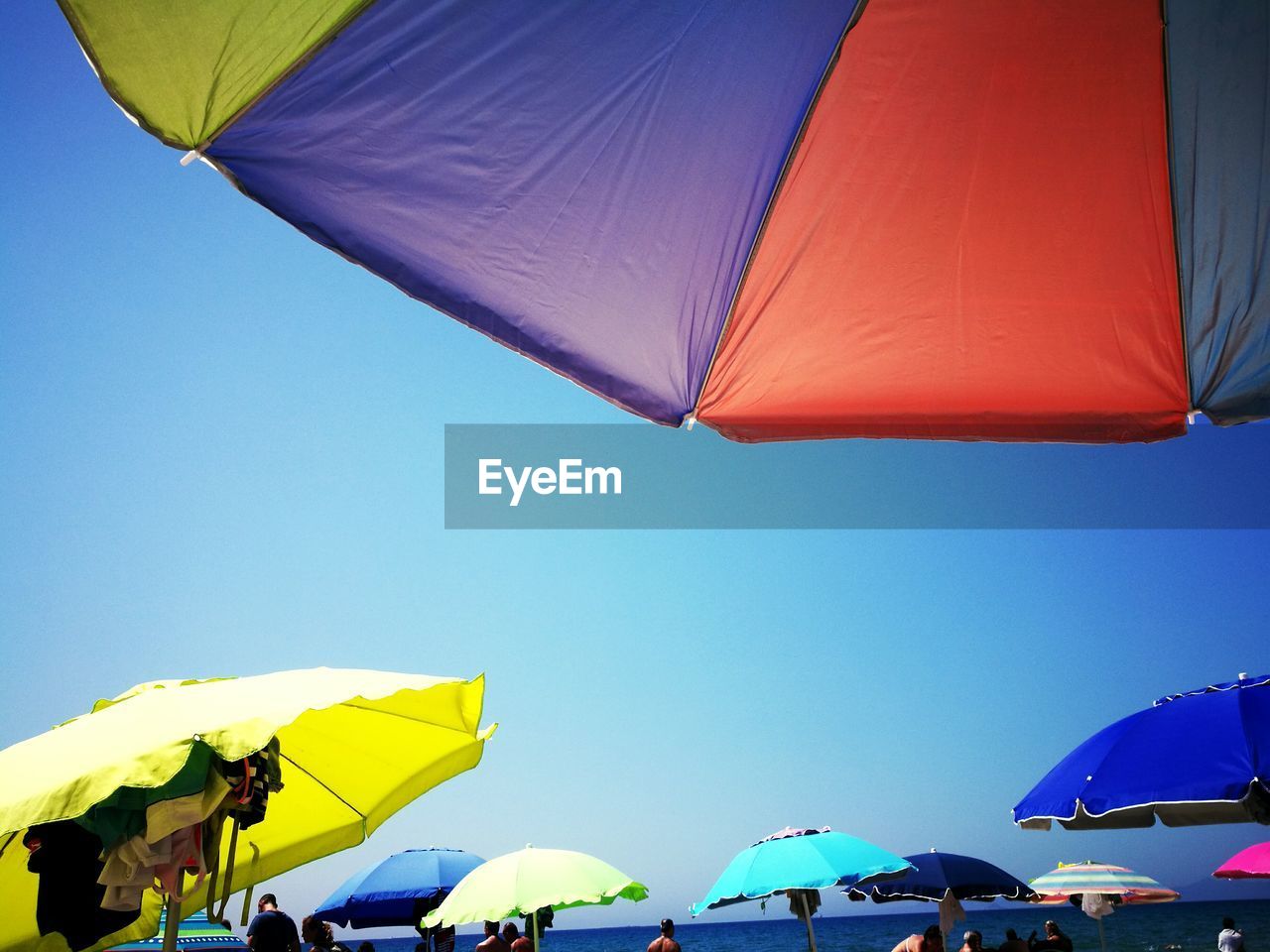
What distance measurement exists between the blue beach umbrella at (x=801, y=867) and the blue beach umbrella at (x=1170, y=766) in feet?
14.3

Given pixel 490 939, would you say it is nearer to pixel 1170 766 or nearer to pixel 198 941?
pixel 198 941

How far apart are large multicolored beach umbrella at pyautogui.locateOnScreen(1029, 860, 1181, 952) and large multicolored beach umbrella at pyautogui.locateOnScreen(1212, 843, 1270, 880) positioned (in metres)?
1.68

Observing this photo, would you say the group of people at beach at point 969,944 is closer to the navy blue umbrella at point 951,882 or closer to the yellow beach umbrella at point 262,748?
the navy blue umbrella at point 951,882

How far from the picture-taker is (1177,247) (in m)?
2.38

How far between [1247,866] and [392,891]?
35.6 feet

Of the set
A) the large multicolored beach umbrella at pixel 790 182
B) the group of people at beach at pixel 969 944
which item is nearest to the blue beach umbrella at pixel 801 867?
the group of people at beach at pixel 969 944

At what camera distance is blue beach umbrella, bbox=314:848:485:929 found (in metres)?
11.9

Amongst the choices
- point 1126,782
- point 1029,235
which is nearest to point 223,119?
Answer: point 1029,235

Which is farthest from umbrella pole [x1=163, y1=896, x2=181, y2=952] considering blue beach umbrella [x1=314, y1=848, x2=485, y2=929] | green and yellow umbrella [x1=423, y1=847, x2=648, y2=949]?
blue beach umbrella [x1=314, y1=848, x2=485, y2=929]

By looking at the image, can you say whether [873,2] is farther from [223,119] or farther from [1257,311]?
[223,119]

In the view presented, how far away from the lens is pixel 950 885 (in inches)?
403

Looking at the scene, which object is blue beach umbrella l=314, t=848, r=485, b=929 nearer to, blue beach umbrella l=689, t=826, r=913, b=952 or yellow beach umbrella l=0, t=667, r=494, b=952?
blue beach umbrella l=689, t=826, r=913, b=952

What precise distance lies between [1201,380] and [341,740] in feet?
12.1

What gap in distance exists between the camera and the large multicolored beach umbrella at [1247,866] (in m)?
12.0
